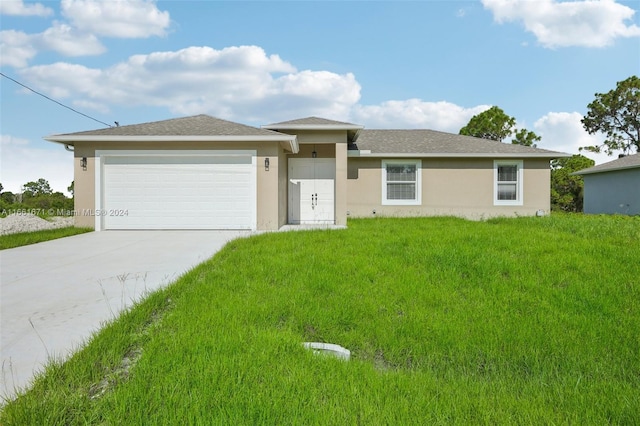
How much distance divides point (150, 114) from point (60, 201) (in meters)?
15.2

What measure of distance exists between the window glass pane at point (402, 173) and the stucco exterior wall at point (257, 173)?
5092 mm

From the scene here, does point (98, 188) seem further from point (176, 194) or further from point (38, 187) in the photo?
point (38, 187)

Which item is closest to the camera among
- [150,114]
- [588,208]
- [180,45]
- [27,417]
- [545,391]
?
[27,417]

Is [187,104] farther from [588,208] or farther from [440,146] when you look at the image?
[588,208]

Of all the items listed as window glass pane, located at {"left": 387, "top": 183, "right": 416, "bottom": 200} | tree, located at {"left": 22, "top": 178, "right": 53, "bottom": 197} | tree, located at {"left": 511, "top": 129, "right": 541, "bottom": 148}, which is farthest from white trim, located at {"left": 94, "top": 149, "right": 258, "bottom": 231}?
tree, located at {"left": 22, "top": 178, "right": 53, "bottom": 197}

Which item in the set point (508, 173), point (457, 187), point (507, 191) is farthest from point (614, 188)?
point (457, 187)

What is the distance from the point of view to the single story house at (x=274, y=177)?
11383 mm

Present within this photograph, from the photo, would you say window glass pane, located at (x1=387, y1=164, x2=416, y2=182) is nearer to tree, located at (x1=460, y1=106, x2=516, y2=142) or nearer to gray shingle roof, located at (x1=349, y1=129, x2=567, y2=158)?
gray shingle roof, located at (x1=349, y1=129, x2=567, y2=158)

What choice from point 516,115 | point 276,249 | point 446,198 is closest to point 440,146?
point 446,198

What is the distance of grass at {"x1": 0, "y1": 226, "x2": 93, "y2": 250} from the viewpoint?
28.9 feet

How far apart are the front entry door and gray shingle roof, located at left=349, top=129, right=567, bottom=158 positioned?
1821 mm

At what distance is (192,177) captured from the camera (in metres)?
11.5

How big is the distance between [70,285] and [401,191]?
37.8 feet

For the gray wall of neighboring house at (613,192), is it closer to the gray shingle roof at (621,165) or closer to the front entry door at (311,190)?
the gray shingle roof at (621,165)
